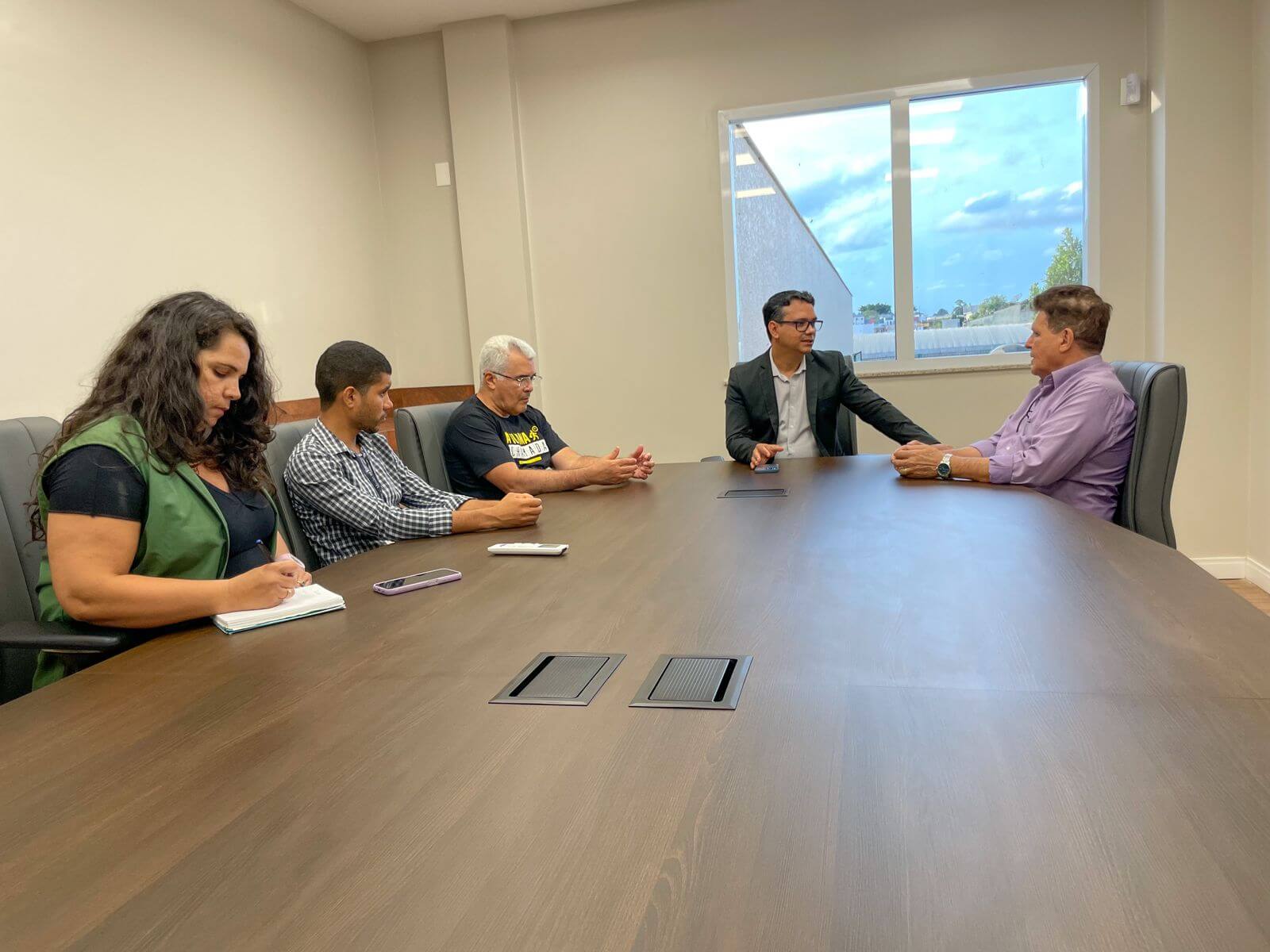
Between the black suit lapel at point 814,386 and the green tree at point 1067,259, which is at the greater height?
the green tree at point 1067,259

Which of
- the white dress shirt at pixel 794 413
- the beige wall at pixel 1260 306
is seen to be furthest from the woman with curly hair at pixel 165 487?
the beige wall at pixel 1260 306

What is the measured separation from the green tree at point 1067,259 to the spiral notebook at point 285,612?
4.30 m

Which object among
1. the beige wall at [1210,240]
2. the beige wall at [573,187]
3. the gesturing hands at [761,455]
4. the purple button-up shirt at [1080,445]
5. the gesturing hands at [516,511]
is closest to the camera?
the gesturing hands at [516,511]

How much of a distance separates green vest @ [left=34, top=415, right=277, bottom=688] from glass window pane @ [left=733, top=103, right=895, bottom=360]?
3783 mm

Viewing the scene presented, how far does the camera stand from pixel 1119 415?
2.53m

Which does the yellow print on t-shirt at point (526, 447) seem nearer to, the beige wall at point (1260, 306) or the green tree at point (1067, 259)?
the green tree at point (1067, 259)

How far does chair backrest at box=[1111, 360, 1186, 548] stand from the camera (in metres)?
2.40

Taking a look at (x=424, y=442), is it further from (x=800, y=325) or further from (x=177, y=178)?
(x=177, y=178)

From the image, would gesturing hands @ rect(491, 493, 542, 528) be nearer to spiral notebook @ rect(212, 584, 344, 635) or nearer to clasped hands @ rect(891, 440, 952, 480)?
spiral notebook @ rect(212, 584, 344, 635)

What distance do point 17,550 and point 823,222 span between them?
421cm

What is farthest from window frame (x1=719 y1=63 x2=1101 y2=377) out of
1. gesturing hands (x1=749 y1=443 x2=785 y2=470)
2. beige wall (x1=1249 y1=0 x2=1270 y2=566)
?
gesturing hands (x1=749 y1=443 x2=785 y2=470)

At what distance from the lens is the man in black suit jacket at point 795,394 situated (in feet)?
12.2

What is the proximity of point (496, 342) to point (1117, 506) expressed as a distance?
6.76 ft

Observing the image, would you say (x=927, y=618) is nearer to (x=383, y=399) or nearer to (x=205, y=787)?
(x=205, y=787)
